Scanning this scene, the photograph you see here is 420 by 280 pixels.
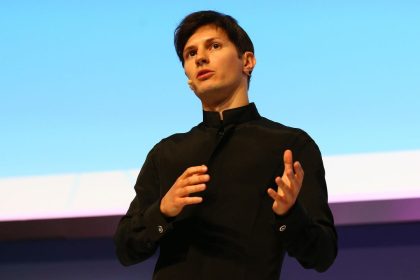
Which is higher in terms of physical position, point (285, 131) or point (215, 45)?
point (215, 45)

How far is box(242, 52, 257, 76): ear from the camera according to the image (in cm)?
111

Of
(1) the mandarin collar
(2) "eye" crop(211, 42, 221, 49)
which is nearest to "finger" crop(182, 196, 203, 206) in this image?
(1) the mandarin collar

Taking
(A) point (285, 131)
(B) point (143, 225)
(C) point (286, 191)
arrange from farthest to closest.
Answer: (A) point (285, 131)
(B) point (143, 225)
(C) point (286, 191)

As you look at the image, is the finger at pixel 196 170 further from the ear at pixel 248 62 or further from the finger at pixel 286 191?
the ear at pixel 248 62

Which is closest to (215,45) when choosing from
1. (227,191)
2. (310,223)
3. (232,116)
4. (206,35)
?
(206,35)

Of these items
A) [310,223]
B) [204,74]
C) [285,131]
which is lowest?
[310,223]

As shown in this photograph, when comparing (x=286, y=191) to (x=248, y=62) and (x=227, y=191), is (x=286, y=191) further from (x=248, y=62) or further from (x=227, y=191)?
(x=248, y=62)

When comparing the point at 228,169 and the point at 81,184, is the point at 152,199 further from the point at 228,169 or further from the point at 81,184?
the point at 81,184

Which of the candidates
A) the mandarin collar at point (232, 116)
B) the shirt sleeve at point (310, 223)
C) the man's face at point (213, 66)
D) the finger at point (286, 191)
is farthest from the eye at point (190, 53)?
the finger at point (286, 191)

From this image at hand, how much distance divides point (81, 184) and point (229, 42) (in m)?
0.84

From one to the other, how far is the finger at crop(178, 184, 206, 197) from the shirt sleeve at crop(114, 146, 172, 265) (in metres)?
0.07

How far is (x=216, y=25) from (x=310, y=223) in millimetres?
431

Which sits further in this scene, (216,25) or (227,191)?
(216,25)

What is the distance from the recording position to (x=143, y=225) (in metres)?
0.92
